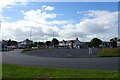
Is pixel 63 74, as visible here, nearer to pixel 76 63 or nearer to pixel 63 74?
pixel 63 74

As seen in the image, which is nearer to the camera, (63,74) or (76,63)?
(63,74)

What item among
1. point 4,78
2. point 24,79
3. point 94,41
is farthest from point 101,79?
point 94,41

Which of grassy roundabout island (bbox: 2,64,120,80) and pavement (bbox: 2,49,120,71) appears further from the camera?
pavement (bbox: 2,49,120,71)

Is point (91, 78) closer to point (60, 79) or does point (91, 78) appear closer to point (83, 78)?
point (83, 78)

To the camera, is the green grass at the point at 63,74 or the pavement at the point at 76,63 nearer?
the green grass at the point at 63,74

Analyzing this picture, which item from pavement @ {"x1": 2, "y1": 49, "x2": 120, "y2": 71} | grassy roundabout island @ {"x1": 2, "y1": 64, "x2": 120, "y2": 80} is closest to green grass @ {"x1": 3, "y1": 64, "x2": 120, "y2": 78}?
grassy roundabout island @ {"x1": 2, "y1": 64, "x2": 120, "y2": 80}

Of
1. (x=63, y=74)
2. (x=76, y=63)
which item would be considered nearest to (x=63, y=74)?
(x=63, y=74)

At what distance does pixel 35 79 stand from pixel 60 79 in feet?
3.67

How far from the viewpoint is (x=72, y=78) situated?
1205cm

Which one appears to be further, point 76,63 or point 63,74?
point 76,63

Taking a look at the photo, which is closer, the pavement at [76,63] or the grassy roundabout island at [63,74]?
the grassy roundabout island at [63,74]

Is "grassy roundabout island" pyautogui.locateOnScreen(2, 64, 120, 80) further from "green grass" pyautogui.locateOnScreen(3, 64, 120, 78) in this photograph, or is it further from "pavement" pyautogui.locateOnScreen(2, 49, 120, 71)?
"pavement" pyautogui.locateOnScreen(2, 49, 120, 71)

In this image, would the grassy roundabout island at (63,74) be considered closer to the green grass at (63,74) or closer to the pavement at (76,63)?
the green grass at (63,74)

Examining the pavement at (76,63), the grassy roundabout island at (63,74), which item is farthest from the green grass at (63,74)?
the pavement at (76,63)
